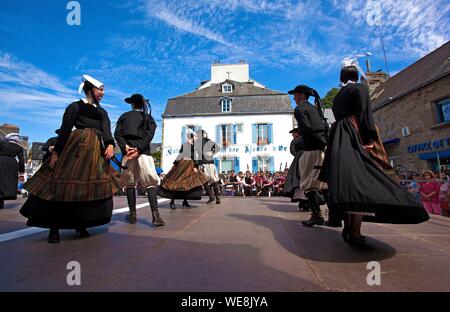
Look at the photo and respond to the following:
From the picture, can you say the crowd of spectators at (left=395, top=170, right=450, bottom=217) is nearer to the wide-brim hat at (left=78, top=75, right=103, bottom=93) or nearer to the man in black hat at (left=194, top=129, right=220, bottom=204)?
the man in black hat at (left=194, top=129, right=220, bottom=204)

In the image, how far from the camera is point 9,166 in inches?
237

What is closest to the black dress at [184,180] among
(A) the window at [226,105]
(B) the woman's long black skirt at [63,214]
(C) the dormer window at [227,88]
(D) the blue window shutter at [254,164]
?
(B) the woman's long black skirt at [63,214]

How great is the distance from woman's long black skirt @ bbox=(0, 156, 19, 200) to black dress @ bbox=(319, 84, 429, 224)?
22.9 ft

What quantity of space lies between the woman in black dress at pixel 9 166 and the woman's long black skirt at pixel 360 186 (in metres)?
7.05

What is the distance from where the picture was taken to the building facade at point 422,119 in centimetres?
1267

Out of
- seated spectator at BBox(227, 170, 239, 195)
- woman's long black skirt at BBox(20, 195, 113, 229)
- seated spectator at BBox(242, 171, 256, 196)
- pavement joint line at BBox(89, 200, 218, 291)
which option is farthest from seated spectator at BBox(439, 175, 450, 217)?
seated spectator at BBox(227, 170, 239, 195)

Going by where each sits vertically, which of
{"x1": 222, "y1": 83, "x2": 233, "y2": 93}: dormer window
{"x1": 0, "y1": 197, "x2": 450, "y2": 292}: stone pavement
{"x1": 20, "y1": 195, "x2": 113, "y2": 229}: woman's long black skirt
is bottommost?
{"x1": 0, "y1": 197, "x2": 450, "y2": 292}: stone pavement

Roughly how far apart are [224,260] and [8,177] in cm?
648

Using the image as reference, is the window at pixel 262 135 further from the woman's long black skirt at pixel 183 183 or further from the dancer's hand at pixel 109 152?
the dancer's hand at pixel 109 152

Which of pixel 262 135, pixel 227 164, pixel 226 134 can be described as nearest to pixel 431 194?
pixel 262 135

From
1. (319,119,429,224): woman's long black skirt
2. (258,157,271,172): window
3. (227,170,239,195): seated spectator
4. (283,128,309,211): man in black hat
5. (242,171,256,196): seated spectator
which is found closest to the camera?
(319,119,429,224): woman's long black skirt

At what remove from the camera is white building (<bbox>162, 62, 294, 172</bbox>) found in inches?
897
